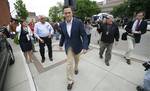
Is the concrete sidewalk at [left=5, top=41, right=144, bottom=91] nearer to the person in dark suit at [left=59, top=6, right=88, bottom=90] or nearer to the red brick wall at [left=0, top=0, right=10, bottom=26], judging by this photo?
the person in dark suit at [left=59, top=6, right=88, bottom=90]

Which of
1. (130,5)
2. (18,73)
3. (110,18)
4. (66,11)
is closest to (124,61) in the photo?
(110,18)

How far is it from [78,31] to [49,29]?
209 cm

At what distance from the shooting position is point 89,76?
394 centimetres

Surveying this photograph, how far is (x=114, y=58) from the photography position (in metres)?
5.45

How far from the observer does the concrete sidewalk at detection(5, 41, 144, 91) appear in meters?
3.41

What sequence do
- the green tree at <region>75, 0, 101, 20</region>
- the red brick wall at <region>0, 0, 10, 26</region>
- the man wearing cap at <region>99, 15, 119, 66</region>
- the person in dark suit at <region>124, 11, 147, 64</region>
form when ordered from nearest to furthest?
the man wearing cap at <region>99, 15, 119, 66</region> < the person in dark suit at <region>124, 11, 147, 64</region> < the red brick wall at <region>0, 0, 10, 26</region> < the green tree at <region>75, 0, 101, 20</region>

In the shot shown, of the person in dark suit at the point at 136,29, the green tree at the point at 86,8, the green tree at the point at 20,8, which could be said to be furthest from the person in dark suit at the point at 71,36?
the green tree at the point at 86,8

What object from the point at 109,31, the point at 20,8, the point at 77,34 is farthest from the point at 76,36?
the point at 20,8

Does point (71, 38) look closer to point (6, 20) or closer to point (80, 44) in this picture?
point (80, 44)

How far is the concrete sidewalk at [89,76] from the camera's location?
341cm

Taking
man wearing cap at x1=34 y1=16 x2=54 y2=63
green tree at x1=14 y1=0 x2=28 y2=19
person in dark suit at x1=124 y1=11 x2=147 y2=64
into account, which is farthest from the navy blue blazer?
green tree at x1=14 y1=0 x2=28 y2=19

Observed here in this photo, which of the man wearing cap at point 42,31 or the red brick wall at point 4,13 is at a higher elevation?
the red brick wall at point 4,13

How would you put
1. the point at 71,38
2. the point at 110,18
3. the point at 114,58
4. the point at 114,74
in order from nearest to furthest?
the point at 71,38, the point at 114,74, the point at 110,18, the point at 114,58

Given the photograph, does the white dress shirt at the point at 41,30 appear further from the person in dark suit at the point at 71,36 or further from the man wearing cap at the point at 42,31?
the person in dark suit at the point at 71,36
